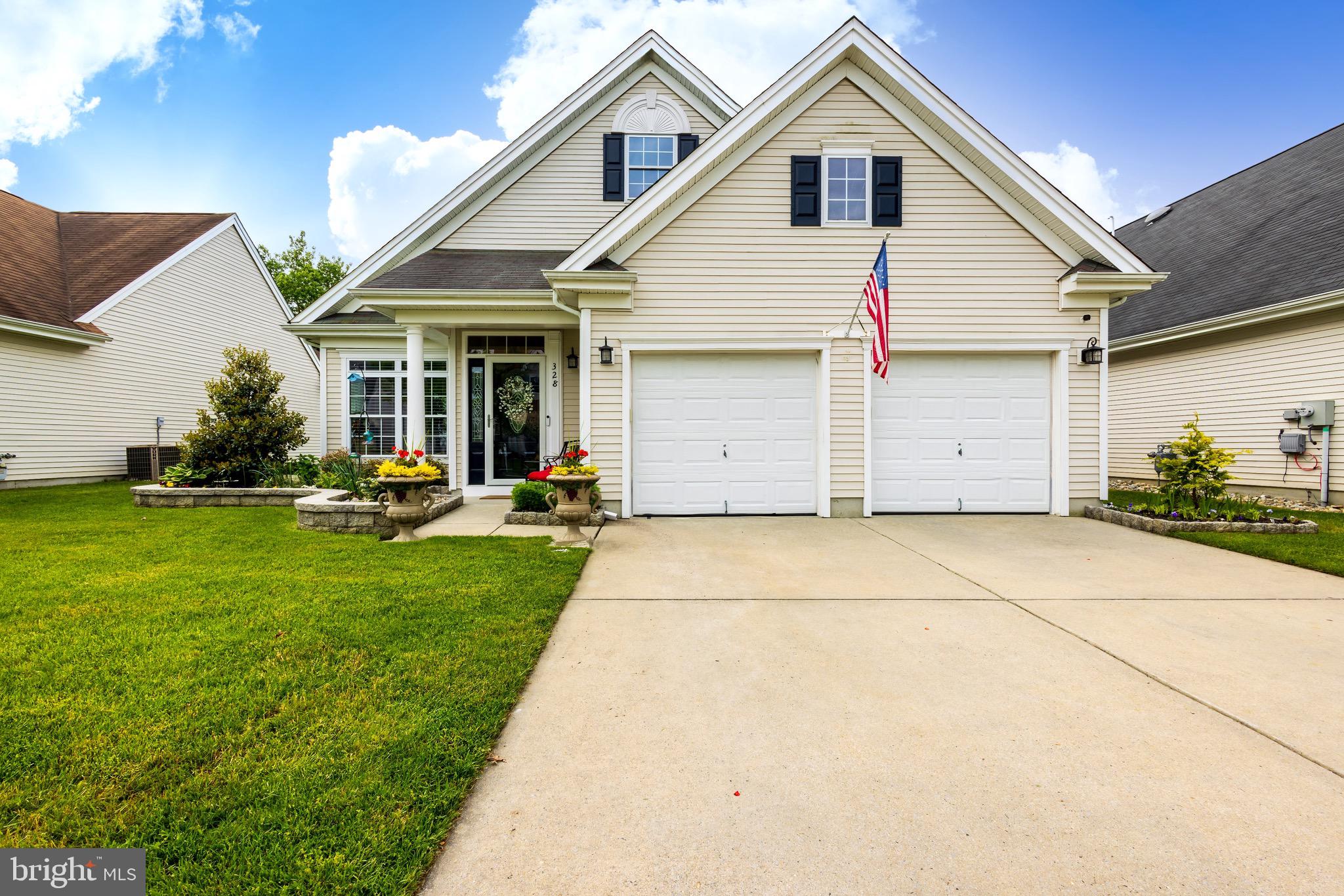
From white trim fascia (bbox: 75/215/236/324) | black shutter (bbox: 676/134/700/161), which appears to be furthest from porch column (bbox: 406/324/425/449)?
white trim fascia (bbox: 75/215/236/324)

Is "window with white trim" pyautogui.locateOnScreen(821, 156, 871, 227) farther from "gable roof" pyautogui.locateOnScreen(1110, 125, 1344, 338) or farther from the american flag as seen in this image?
"gable roof" pyautogui.locateOnScreen(1110, 125, 1344, 338)

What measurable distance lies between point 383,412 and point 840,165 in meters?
9.82

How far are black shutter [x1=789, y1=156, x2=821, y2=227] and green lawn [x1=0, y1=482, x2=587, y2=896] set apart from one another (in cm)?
593

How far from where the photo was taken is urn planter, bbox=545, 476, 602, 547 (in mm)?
6191

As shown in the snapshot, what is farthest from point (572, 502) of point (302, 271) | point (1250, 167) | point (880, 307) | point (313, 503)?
point (302, 271)

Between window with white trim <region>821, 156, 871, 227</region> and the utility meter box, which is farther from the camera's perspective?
the utility meter box

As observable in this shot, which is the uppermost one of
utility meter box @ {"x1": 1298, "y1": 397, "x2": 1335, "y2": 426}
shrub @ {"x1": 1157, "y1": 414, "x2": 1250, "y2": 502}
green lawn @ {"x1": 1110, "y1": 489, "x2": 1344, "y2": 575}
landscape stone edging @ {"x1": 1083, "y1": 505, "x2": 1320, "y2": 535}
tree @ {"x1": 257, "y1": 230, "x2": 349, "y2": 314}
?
tree @ {"x1": 257, "y1": 230, "x2": 349, "y2": 314}

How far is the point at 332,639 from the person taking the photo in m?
3.27

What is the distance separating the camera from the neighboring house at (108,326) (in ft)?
35.8

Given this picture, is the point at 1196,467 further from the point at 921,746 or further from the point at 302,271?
the point at 302,271

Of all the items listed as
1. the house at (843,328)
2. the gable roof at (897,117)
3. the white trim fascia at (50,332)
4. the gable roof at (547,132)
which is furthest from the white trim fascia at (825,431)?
the white trim fascia at (50,332)

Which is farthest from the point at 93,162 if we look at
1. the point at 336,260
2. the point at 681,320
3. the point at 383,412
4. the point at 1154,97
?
the point at 1154,97

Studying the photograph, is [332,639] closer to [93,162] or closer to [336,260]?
[93,162]

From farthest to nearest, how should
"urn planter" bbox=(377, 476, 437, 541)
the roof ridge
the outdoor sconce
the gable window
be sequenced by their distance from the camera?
the roof ridge
the gable window
the outdoor sconce
"urn planter" bbox=(377, 476, 437, 541)
